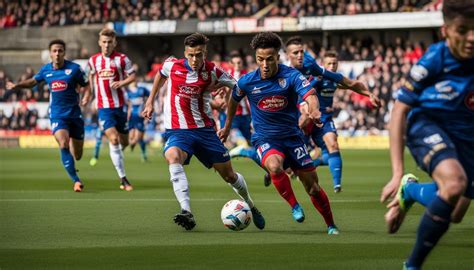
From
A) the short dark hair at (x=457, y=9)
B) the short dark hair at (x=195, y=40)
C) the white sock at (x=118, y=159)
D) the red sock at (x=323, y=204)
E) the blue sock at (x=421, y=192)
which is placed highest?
the short dark hair at (x=457, y=9)

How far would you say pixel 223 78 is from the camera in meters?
10.7

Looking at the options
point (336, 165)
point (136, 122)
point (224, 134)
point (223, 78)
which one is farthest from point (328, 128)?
point (136, 122)

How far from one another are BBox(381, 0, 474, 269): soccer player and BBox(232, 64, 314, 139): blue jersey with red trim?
3.05 meters

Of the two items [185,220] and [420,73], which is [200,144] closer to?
[185,220]

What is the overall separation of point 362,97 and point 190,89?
22854 mm

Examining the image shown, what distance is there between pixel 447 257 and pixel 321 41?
1330 inches

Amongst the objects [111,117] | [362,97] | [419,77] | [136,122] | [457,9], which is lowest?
[362,97]

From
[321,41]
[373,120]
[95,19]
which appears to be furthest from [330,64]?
[95,19]

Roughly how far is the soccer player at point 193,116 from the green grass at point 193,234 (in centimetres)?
57

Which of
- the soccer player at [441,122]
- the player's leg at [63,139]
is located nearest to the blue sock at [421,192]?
the soccer player at [441,122]

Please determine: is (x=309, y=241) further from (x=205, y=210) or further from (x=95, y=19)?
(x=95, y=19)

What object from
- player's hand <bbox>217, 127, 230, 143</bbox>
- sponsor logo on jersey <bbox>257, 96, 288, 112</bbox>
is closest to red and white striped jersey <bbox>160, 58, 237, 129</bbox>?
player's hand <bbox>217, 127, 230, 143</bbox>

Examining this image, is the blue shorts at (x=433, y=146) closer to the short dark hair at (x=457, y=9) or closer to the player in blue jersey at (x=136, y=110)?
the short dark hair at (x=457, y=9)

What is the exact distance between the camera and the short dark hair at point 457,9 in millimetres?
6207
